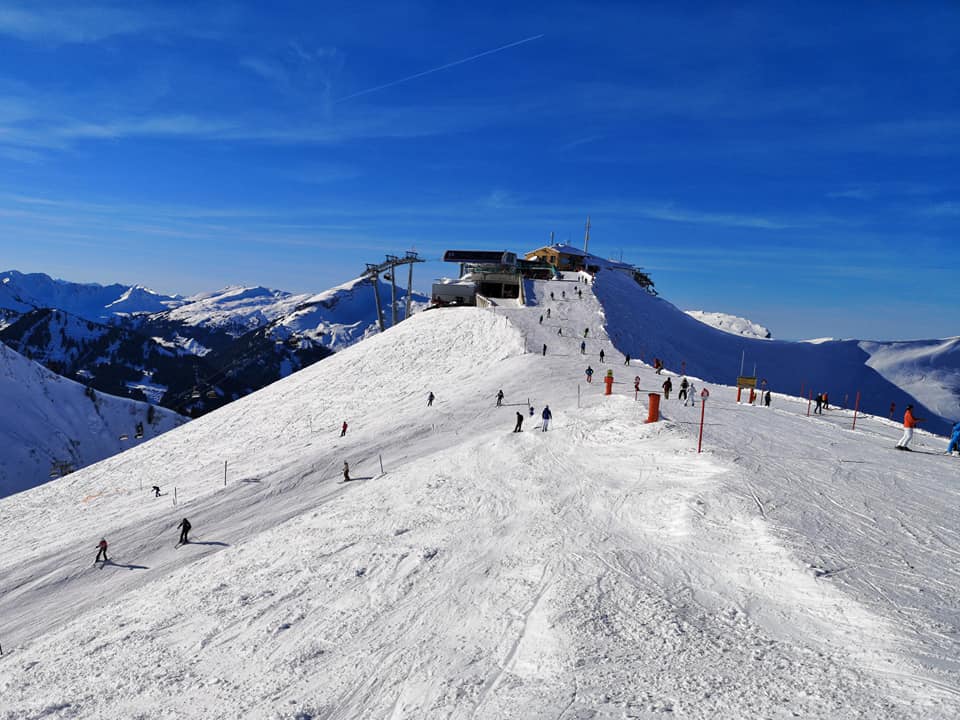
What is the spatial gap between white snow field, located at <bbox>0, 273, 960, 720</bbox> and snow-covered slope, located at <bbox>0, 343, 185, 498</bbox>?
54.7 metres

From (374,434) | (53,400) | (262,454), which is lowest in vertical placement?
(53,400)

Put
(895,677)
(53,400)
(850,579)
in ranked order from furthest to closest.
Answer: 1. (53,400)
2. (850,579)
3. (895,677)

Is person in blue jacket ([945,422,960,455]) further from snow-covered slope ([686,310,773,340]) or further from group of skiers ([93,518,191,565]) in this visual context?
snow-covered slope ([686,310,773,340])

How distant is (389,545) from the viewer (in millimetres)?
15258

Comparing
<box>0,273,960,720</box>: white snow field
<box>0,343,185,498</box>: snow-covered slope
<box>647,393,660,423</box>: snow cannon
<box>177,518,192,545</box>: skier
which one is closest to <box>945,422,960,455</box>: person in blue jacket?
<box>0,273,960,720</box>: white snow field

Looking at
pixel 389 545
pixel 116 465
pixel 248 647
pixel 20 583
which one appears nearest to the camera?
pixel 248 647

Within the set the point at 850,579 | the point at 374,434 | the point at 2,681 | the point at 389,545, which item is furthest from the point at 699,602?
the point at 374,434

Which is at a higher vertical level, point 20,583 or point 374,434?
point 374,434

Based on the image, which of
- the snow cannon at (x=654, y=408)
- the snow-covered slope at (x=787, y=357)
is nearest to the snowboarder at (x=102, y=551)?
the snow cannon at (x=654, y=408)

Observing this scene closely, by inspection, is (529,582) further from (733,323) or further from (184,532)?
(733,323)

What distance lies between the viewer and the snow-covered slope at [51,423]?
68188 mm

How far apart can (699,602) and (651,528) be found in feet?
11.7

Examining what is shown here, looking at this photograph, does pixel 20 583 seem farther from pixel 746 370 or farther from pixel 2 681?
pixel 746 370

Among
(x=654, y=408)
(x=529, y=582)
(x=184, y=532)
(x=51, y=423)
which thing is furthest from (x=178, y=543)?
(x=51, y=423)
